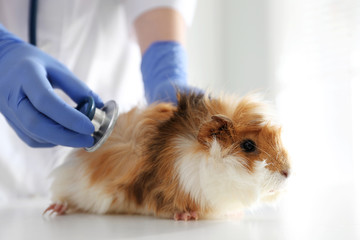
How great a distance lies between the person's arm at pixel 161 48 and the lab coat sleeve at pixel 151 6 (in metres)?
0.02

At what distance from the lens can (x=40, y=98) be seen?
1256 mm

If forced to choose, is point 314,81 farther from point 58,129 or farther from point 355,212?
point 58,129

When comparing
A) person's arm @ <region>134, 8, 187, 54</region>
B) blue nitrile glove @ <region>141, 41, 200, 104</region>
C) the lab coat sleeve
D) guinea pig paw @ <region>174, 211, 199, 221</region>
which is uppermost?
the lab coat sleeve

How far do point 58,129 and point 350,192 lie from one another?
1301mm

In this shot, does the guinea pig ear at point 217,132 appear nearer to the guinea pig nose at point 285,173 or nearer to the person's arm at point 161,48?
the guinea pig nose at point 285,173

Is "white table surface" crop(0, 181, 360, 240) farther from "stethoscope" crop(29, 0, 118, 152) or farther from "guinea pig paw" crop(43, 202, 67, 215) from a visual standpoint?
"stethoscope" crop(29, 0, 118, 152)

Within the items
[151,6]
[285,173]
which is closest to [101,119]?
[285,173]

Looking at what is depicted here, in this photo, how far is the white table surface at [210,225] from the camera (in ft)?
3.30

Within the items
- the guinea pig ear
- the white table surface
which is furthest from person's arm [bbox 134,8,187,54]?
the white table surface

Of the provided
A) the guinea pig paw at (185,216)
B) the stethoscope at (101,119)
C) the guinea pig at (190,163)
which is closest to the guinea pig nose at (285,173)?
the guinea pig at (190,163)

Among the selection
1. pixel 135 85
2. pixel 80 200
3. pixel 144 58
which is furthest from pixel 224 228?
pixel 135 85

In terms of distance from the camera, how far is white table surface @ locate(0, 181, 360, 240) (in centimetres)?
101

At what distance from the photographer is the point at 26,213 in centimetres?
148

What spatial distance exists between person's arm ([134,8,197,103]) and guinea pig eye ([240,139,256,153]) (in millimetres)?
617
